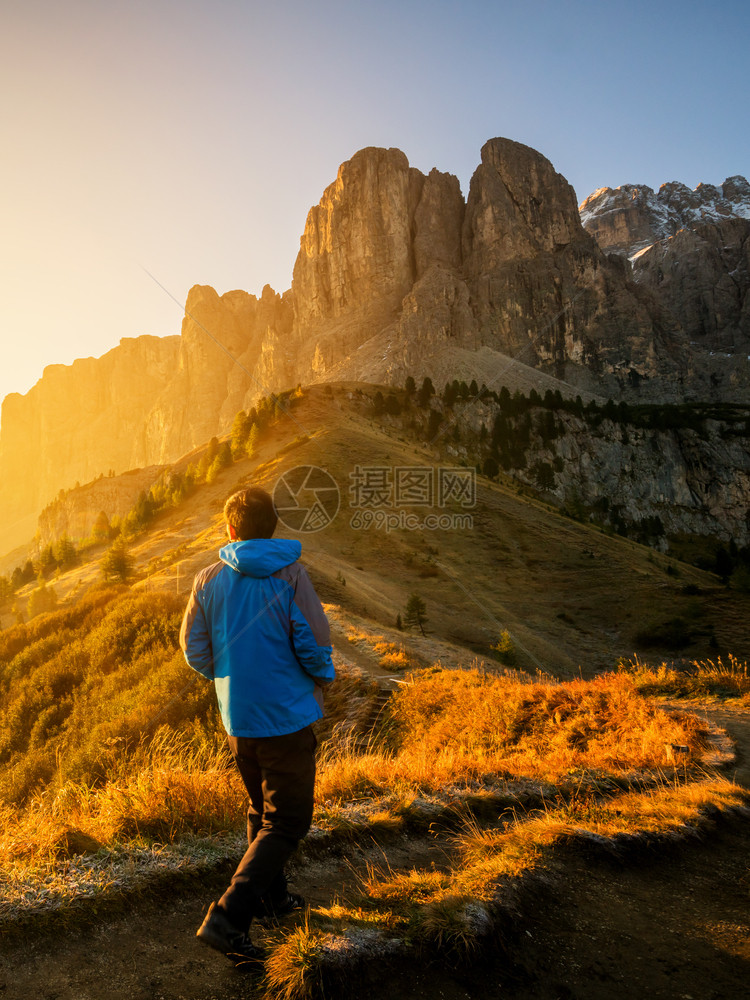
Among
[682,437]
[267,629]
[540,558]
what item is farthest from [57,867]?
[682,437]

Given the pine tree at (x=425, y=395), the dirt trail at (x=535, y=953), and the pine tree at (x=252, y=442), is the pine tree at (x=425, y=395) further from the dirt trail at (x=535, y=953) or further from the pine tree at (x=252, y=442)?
the dirt trail at (x=535, y=953)

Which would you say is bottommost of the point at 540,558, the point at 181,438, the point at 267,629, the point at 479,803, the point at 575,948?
the point at 540,558

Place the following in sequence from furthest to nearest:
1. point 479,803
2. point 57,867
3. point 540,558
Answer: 1. point 540,558
2. point 479,803
3. point 57,867

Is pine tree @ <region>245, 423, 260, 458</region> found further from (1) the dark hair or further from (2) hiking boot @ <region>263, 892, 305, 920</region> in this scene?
(2) hiking boot @ <region>263, 892, 305, 920</region>

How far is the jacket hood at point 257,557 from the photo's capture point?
3379 mm

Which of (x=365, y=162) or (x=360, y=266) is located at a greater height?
(x=365, y=162)

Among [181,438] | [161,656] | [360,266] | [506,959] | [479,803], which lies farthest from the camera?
[181,438]

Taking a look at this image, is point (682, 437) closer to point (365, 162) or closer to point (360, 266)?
point (360, 266)

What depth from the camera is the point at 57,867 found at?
141 inches

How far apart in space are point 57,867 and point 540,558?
130ft

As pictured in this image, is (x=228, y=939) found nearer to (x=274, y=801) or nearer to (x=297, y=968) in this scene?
(x=297, y=968)

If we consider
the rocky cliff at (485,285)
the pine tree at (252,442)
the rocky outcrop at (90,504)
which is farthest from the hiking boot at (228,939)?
the rocky cliff at (485,285)

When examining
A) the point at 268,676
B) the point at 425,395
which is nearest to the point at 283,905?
the point at 268,676

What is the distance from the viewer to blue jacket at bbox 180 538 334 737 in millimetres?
3293
